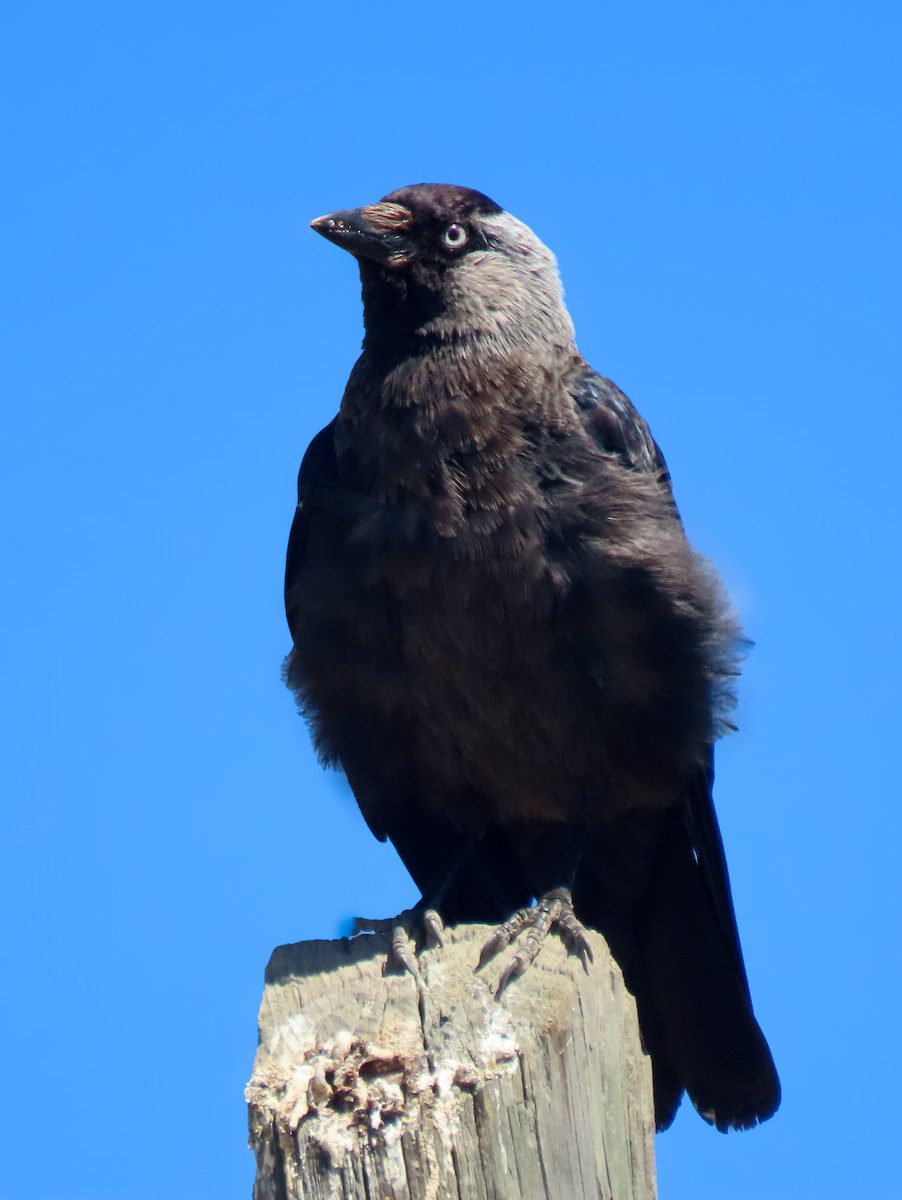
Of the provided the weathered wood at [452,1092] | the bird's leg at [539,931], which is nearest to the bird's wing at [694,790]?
the bird's leg at [539,931]

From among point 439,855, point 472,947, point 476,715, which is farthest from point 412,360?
point 472,947

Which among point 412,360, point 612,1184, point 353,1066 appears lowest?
point 612,1184

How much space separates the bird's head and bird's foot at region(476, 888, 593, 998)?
67.0 inches

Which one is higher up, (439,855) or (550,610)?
(550,610)

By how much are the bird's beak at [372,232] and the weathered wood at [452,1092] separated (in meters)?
2.44

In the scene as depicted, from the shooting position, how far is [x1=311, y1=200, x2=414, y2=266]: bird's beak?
14.9ft

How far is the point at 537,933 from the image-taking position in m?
3.42

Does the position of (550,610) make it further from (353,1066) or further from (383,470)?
(353,1066)

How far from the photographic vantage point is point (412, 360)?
14.7 feet

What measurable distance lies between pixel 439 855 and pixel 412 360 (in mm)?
1561

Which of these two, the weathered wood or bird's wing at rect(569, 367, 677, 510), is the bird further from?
the weathered wood

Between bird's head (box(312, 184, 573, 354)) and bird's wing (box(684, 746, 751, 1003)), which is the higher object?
bird's head (box(312, 184, 573, 354))

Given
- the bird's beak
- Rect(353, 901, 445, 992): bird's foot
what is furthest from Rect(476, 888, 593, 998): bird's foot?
the bird's beak

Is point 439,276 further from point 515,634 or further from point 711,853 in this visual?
point 711,853
